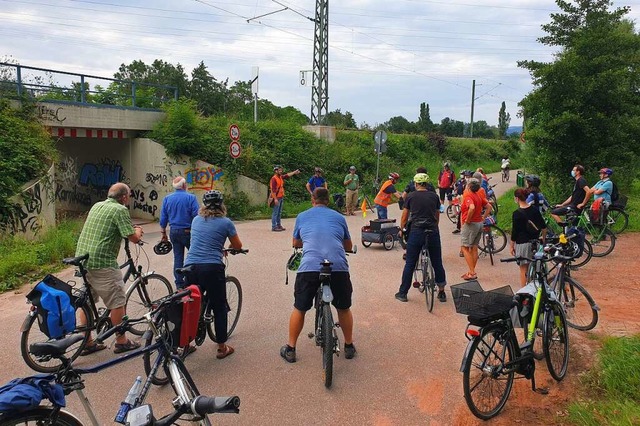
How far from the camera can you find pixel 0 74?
565 inches

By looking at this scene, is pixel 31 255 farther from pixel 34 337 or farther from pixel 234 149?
pixel 234 149

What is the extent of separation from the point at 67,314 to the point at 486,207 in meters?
6.96

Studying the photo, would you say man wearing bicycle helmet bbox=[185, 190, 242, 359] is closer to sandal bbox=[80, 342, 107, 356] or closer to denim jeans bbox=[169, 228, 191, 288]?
sandal bbox=[80, 342, 107, 356]

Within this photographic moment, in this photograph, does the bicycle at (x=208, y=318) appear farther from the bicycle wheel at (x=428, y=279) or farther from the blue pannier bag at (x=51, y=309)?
the bicycle wheel at (x=428, y=279)

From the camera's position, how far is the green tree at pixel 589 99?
44.7 feet

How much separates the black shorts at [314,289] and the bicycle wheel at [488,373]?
4.59 ft

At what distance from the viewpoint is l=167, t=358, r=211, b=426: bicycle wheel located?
2719 millimetres

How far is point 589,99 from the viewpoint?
1388 cm

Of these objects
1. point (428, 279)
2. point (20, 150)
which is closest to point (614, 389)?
point (428, 279)

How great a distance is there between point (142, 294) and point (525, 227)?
17.2ft

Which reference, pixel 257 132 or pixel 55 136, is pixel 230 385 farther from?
pixel 257 132

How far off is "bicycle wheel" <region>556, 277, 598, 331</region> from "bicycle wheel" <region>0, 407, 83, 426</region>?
212 inches

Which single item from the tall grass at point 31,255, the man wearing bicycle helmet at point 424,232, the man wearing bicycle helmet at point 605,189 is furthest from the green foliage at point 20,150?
the man wearing bicycle helmet at point 605,189

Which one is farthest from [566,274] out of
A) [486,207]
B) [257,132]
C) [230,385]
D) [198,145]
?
[257,132]
